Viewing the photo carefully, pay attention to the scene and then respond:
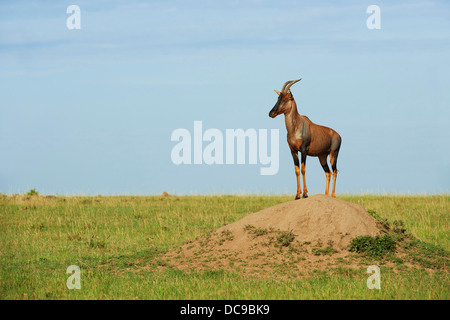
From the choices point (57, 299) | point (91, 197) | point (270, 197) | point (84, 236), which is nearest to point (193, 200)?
point (270, 197)

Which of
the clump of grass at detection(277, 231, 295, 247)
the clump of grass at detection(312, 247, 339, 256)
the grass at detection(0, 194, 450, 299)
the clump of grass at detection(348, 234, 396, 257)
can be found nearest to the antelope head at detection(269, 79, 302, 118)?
the clump of grass at detection(277, 231, 295, 247)

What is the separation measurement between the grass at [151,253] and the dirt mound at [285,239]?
248 millimetres

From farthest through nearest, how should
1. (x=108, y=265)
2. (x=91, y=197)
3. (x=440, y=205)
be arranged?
(x=91, y=197), (x=440, y=205), (x=108, y=265)

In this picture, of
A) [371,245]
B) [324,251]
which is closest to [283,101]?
[324,251]

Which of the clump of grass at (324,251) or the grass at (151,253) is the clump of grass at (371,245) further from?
the clump of grass at (324,251)

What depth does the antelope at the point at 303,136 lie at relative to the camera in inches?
596

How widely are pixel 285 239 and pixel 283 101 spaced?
12.2 ft

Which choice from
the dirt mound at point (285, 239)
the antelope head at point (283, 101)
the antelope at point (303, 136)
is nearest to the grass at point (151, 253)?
the dirt mound at point (285, 239)

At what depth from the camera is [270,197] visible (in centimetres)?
3550

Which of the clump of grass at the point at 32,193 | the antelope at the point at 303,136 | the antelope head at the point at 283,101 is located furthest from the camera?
the clump of grass at the point at 32,193

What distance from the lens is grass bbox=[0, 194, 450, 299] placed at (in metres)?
11.6

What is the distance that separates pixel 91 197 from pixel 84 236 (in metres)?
15.5
